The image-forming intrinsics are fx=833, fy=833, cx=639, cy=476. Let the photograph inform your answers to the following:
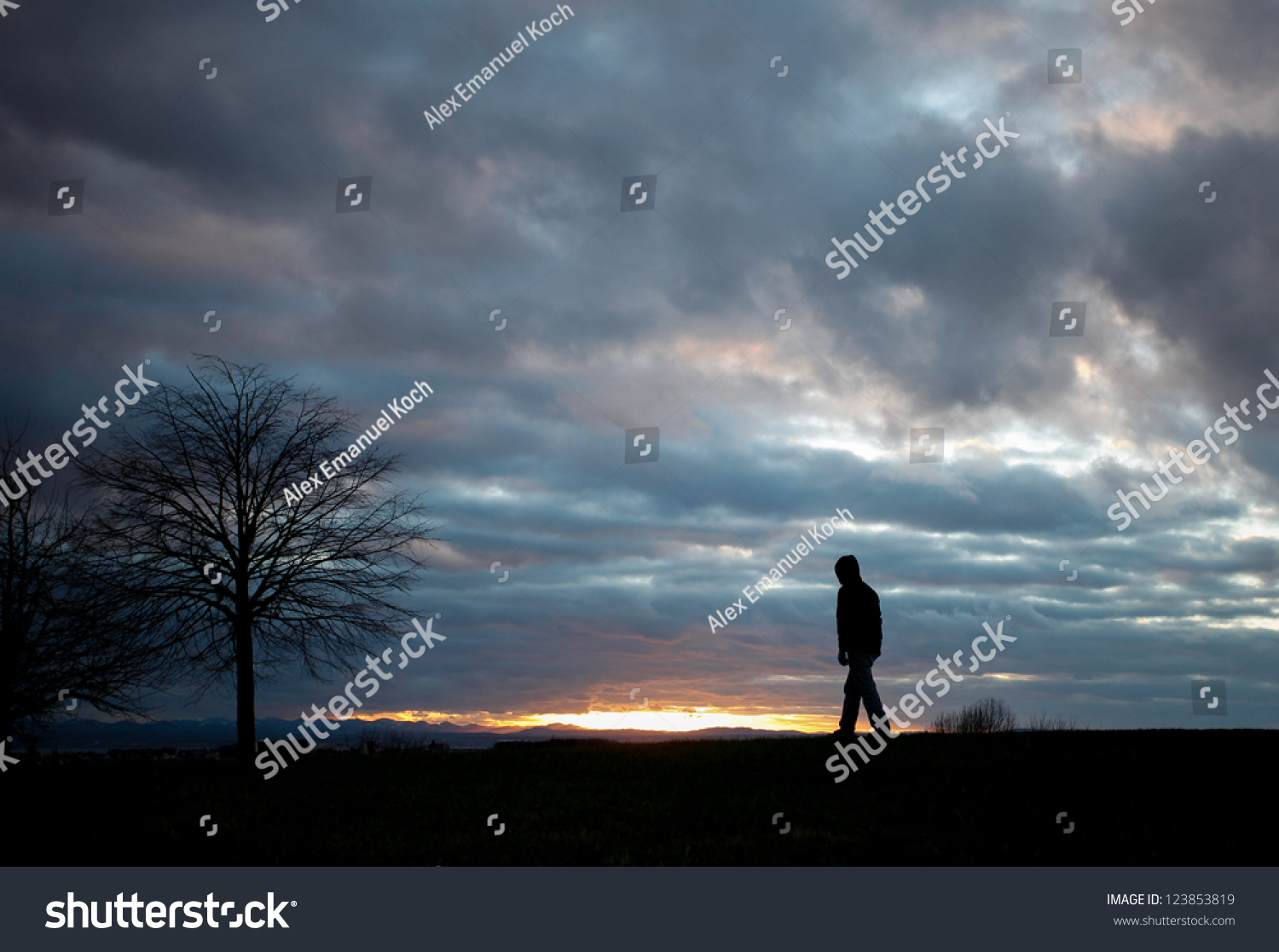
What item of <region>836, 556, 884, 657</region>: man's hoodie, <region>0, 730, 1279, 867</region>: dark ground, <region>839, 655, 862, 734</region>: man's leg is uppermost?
<region>836, 556, 884, 657</region>: man's hoodie

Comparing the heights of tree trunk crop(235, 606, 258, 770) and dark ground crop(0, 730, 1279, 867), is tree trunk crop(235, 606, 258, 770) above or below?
above

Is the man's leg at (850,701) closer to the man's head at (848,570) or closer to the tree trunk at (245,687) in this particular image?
the man's head at (848,570)

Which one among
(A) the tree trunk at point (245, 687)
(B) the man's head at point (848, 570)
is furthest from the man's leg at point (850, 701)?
(A) the tree trunk at point (245, 687)

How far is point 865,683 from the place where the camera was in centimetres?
1318

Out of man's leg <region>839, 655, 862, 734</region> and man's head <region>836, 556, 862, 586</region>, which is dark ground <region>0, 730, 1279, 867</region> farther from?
man's head <region>836, 556, 862, 586</region>

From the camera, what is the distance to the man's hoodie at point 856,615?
13414mm

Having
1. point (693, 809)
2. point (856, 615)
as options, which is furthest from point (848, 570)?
point (693, 809)

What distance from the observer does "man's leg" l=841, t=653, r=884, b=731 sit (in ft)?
43.0

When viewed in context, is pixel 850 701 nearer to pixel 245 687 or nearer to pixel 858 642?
pixel 858 642

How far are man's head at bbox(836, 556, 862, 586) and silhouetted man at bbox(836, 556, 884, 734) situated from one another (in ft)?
0.05

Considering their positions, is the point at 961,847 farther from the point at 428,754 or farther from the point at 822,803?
the point at 428,754

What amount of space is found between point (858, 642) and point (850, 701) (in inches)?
39.7

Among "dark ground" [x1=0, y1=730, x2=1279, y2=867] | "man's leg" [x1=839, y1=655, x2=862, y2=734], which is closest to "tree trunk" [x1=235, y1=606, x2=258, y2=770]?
"dark ground" [x1=0, y1=730, x2=1279, y2=867]
